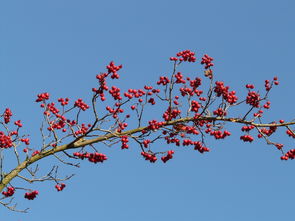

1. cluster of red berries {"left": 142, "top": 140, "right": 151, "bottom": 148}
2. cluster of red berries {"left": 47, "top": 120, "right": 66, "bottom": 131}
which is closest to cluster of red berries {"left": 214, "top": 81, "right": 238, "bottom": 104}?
cluster of red berries {"left": 142, "top": 140, "right": 151, "bottom": 148}

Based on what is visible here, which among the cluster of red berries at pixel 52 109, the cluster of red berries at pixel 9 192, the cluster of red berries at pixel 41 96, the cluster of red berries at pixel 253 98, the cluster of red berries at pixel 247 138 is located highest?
the cluster of red berries at pixel 41 96

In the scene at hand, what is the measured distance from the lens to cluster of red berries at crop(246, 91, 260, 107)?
33.8ft

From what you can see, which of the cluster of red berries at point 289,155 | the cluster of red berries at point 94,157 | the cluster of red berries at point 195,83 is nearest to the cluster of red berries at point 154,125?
the cluster of red berries at point 94,157

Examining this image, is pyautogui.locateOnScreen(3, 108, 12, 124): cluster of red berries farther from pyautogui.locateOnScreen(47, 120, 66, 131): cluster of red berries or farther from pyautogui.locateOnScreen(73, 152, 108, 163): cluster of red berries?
pyautogui.locateOnScreen(73, 152, 108, 163): cluster of red berries

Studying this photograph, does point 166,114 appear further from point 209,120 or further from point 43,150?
point 43,150

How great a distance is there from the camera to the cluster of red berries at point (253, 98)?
10297mm

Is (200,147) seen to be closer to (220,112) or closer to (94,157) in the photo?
(220,112)

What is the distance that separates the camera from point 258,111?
10.6 metres

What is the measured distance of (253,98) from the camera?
1031 cm

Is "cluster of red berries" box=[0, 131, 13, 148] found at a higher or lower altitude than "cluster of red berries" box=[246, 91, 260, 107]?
higher

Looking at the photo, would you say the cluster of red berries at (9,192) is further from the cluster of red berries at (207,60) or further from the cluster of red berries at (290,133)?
the cluster of red berries at (290,133)

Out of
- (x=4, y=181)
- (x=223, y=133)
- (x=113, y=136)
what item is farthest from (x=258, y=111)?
(x=4, y=181)

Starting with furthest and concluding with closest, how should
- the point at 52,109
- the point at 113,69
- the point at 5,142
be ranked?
1. the point at 52,109
2. the point at 5,142
3. the point at 113,69

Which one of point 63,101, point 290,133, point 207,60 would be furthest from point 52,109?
point 290,133
